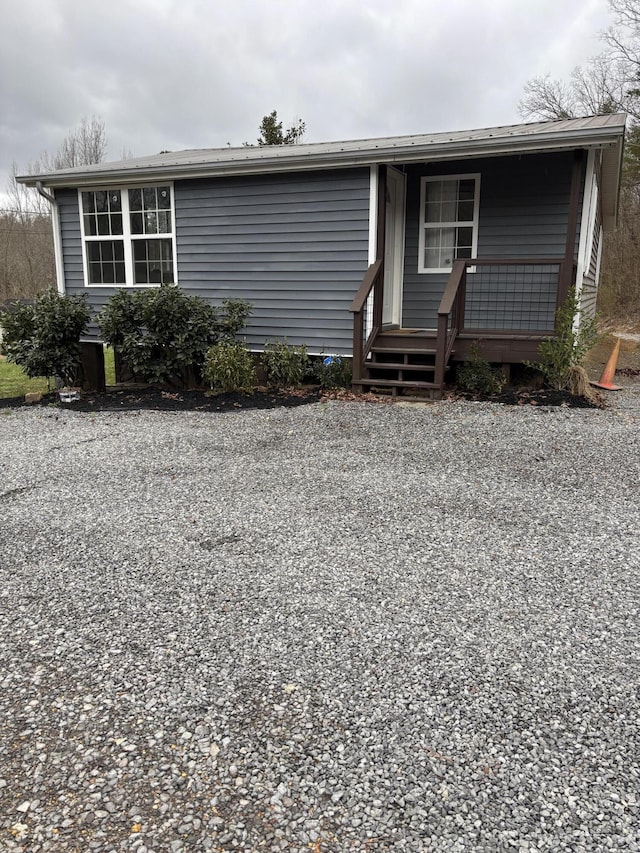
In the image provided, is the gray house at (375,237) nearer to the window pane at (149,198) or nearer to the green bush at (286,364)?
the window pane at (149,198)

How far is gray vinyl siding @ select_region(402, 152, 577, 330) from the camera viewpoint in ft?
25.1

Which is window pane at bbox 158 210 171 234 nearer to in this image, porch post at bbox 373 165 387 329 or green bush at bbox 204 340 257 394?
green bush at bbox 204 340 257 394

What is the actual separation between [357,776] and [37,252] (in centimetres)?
2851

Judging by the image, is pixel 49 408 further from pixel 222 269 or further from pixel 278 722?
pixel 278 722

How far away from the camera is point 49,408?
290 inches

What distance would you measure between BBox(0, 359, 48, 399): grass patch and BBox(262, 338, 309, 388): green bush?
138 inches

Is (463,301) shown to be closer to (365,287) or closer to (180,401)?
(365,287)

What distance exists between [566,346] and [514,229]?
1.98 metres

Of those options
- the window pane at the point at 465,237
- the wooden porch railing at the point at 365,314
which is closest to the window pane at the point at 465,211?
the window pane at the point at 465,237

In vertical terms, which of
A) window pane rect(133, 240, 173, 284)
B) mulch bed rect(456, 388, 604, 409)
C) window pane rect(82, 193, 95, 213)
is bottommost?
mulch bed rect(456, 388, 604, 409)

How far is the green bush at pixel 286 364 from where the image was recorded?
7.84m

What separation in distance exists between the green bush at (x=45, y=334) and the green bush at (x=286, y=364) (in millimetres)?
2565

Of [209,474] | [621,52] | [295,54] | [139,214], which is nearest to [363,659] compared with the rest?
[209,474]

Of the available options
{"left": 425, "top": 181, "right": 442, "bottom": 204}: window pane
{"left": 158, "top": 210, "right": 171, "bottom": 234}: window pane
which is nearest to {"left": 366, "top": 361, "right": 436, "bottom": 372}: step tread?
{"left": 425, "top": 181, "right": 442, "bottom": 204}: window pane
